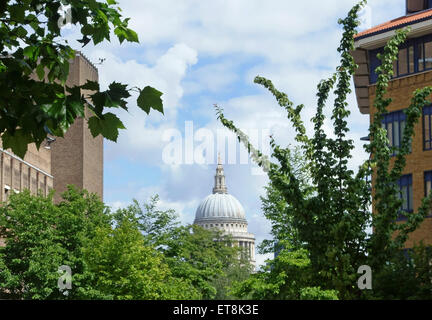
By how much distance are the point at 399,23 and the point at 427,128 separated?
7.61 meters

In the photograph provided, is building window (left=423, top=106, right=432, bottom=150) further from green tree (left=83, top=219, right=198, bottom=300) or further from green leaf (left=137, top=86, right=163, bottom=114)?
green leaf (left=137, top=86, right=163, bottom=114)

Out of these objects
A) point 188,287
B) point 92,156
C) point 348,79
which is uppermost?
point 92,156

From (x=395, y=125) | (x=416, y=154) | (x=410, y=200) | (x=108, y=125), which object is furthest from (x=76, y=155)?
(x=108, y=125)

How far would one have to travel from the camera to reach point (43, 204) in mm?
58375

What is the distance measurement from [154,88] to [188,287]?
191ft

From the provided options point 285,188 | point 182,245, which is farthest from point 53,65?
point 182,245

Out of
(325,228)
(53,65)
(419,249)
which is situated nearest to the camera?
(53,65)

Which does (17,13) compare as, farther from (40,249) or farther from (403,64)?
(403,64)

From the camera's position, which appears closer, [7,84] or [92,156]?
[7,84]

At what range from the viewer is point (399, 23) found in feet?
177

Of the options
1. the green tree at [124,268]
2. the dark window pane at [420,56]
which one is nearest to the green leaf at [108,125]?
the green tree at [124,268]

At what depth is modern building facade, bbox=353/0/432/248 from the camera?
50.6m

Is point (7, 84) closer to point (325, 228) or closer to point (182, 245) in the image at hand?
point (325, 228)

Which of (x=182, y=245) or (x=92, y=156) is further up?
(x=92, y=156)
